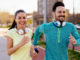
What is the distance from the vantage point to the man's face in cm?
310

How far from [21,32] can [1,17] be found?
82452mm

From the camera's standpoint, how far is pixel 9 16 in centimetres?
8156

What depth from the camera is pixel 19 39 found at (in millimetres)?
3016

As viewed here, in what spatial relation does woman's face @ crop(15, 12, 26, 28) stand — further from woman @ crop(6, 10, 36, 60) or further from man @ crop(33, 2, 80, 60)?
man @ crop(33, 2, 80, 60)

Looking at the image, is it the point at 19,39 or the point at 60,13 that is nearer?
the point at 19,39

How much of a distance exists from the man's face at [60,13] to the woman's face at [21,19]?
1.53 ft

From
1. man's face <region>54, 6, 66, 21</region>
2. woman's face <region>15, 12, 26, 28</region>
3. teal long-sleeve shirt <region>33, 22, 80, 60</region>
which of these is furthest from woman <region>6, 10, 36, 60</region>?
man's face <region>54, 6, 66, 21</region>

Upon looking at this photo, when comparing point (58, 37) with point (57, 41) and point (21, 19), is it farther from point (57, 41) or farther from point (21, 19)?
point (21, 19)

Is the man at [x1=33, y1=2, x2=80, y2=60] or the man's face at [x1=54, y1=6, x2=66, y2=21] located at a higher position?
the man's face at [x1=54, y1=6, x2=66, y2=21]

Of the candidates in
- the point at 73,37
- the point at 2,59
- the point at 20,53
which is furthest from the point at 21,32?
the point at 2,59

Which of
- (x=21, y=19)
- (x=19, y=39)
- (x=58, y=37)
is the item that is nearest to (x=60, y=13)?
(x=58, y=37)

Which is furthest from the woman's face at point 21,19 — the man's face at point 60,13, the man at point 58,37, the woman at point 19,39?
the man's face at point 60,13

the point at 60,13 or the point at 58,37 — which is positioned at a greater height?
the point at 60,13

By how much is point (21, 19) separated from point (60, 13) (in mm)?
555
